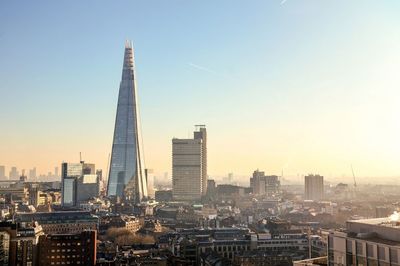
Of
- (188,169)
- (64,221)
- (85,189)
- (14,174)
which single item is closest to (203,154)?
(188,169)

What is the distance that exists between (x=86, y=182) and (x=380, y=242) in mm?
78156

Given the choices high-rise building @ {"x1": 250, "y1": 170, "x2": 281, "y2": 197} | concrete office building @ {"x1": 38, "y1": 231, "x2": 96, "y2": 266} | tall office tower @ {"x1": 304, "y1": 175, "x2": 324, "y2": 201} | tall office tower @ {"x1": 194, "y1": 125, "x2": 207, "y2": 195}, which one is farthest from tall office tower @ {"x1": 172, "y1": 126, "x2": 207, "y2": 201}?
concrete office building @ {"x1": 38, "y1": 231, "x2": 96, "y2": 266}

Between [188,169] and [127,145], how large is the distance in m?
15.2

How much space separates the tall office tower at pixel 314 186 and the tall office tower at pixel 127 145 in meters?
34.5

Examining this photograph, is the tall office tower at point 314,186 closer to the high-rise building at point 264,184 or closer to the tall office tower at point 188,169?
the high-rise building at point 264,184

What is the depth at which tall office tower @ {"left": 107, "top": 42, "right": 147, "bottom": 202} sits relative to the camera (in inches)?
2749

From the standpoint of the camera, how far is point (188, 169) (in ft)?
268

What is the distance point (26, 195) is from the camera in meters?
67.1

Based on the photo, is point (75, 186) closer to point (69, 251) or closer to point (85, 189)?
point (85, 189)

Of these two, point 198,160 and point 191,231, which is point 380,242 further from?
point 198,160

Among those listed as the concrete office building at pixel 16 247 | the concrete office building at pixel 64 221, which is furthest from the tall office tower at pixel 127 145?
the concrete office building at pixel 16 247

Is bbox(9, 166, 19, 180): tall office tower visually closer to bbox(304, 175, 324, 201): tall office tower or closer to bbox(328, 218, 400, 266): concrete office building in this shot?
bbox(304, 175, 324, 201): tall office tower

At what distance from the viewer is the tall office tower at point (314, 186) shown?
9056cm

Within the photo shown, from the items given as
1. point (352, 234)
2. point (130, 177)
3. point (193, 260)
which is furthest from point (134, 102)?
point (352, 234)
